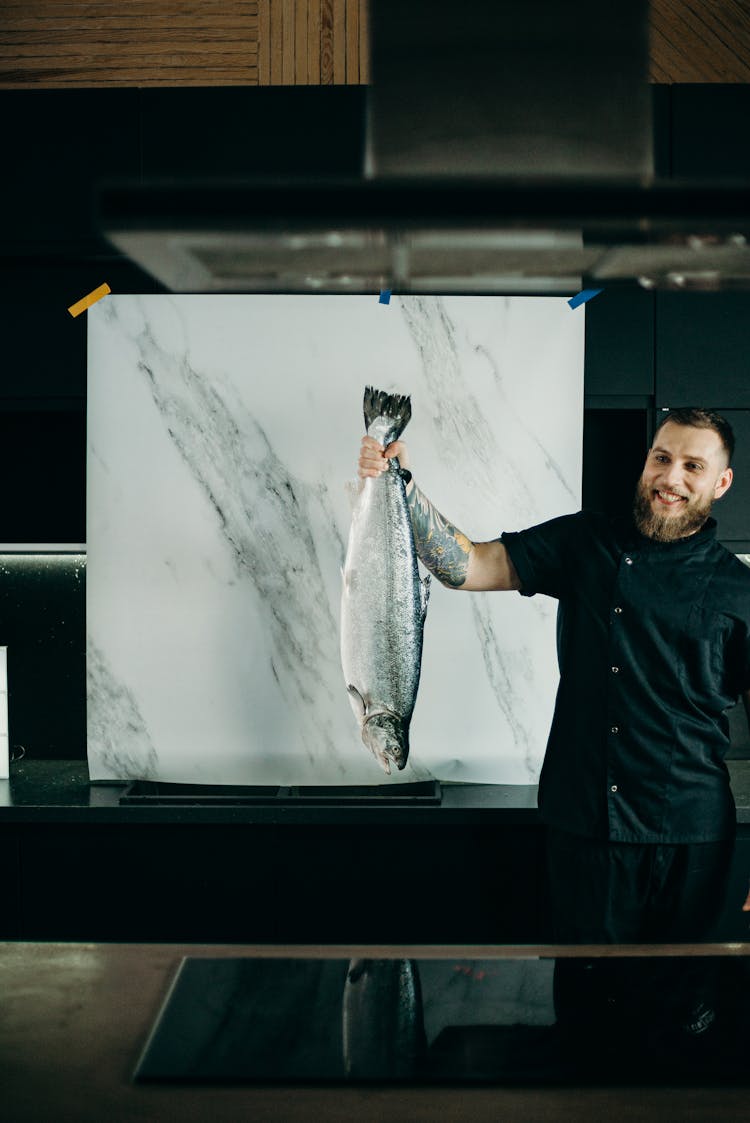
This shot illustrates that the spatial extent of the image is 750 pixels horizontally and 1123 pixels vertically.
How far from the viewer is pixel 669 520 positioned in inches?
79.4

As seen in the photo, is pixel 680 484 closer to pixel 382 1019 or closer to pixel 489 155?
pixel 489 155

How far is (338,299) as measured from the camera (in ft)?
8.45

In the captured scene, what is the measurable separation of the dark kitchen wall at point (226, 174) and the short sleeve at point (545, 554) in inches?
23.8

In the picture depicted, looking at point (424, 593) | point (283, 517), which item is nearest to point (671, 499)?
point (424, 593)

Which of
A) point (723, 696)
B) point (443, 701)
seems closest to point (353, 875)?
point (443, 701)

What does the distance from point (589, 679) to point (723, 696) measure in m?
0.30

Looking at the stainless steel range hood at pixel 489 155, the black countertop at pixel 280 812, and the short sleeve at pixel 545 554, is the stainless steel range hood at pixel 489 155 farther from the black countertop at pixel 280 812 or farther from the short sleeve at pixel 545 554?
the black countertop at pixel 280 812

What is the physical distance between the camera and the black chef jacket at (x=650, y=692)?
1925mm

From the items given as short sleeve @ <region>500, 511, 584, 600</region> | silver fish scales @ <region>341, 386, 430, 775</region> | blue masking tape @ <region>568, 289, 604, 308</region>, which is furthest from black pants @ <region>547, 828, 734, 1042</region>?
blue masking tape @ <region>568, 289, 604, 308</region>

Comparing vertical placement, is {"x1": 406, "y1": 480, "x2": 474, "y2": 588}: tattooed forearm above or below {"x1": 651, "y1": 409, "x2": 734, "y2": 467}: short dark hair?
below

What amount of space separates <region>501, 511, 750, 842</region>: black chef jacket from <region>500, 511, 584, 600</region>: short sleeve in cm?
6

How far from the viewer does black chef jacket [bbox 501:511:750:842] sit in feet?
6.31

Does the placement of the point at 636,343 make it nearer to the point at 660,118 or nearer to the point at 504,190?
the point at 660,118

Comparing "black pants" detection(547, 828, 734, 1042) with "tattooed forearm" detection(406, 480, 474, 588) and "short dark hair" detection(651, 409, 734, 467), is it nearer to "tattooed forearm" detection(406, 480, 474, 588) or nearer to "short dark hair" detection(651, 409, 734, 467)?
"tattooed forearm" detection(406, 480, 474, 588)
